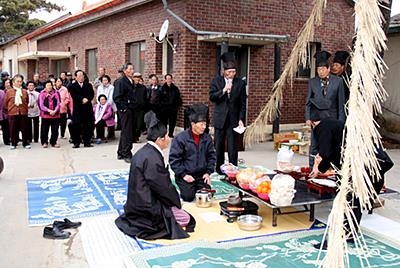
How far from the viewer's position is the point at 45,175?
22.1 feet

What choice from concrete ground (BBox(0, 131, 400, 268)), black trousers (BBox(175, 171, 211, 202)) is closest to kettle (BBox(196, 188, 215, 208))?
black trousers (BBox(175, 171, 211, 202))

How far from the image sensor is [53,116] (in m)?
9.09

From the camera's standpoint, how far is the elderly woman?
29.0ft

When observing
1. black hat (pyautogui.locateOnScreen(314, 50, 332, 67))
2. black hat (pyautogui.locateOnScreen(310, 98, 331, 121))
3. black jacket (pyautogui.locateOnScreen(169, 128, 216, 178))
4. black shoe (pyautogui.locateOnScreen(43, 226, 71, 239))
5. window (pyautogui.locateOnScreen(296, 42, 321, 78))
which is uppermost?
window (pyautogui.locateOnScreen(296, 42, 321, 78))

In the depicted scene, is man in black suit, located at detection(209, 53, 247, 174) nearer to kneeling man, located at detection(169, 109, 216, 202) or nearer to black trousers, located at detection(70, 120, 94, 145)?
kneeling man, located at detection(169, 109, 216, 202)

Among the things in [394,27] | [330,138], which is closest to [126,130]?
[330,138]

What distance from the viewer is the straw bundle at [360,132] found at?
6.69 ft

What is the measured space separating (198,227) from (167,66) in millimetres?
7184

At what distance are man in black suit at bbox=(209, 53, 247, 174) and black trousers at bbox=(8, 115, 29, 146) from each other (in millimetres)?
4378

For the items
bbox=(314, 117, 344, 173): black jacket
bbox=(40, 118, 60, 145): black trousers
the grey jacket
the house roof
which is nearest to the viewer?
bbox=(314, 117, 344, 173): black jacket

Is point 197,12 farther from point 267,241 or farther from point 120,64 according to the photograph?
point 267,241

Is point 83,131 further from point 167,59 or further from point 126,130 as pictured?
point 167,59

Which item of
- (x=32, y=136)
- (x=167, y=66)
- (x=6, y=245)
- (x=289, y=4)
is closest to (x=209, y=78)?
(x=167, y=66)

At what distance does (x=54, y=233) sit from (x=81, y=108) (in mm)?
5428
